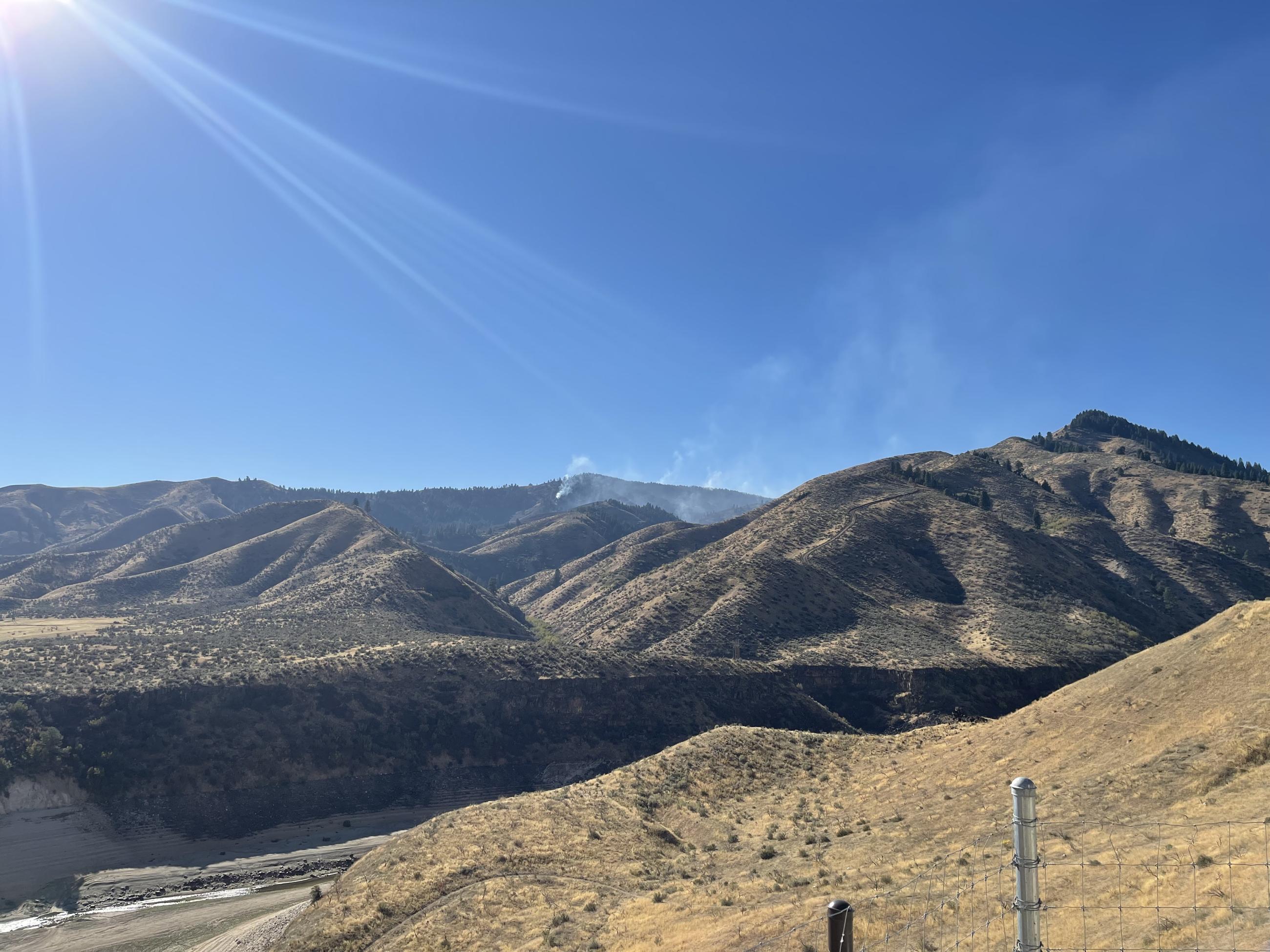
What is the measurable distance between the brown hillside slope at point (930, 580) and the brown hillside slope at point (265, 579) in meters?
22.6

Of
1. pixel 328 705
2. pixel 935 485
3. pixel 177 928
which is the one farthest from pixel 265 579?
pixel 935 485

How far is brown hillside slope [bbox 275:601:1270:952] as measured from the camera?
14.9 metres

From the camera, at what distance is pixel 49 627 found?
8562 centimetres

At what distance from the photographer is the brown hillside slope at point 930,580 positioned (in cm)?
7875

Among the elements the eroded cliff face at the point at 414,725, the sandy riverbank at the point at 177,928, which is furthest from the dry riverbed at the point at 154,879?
the eroded cliff face at the point at 414,725

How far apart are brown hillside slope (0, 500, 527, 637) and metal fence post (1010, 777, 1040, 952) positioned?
312 feet

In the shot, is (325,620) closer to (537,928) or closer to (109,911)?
(109,911)

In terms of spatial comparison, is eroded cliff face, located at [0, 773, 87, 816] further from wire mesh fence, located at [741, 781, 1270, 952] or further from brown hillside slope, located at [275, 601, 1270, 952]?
wire mesh fence, located at [741, 781, 1270, 952]

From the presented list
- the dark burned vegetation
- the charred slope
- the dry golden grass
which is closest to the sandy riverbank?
the charred slope

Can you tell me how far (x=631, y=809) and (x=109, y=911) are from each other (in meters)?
30.3

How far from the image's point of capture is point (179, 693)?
5434 cm

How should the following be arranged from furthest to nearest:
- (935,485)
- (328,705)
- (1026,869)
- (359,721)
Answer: (935,485)
(328,705)
(359,721)
(1026,869)

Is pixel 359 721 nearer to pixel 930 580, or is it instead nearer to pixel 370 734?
pixel 370 734

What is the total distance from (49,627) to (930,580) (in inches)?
4598
